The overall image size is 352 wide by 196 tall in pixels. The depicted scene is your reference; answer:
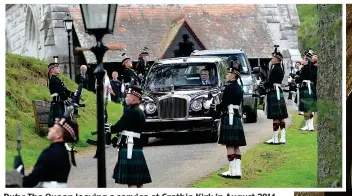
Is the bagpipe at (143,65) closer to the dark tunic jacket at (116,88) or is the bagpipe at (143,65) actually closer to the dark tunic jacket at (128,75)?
the dark tunic jacket at (128,75)

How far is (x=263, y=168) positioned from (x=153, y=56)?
1.84 m

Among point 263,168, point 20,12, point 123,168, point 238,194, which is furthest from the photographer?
point 20,12

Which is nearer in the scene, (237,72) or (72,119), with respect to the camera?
(72,119)

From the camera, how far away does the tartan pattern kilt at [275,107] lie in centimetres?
1002

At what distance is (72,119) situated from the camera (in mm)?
8242

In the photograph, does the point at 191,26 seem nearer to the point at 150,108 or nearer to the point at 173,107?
the point at 173,107

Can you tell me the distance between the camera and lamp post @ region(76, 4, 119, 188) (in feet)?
24.2

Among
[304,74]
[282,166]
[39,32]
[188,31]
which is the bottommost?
[282,166]

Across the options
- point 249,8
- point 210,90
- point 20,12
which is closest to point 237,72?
point 210,90

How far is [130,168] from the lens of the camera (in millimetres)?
8188

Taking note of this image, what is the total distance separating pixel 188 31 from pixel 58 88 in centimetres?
205

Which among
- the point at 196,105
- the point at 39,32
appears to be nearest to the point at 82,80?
the point at 196,105

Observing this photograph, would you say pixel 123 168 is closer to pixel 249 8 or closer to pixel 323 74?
pixel 323 74

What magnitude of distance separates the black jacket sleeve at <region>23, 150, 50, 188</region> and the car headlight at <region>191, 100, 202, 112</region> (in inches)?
107
